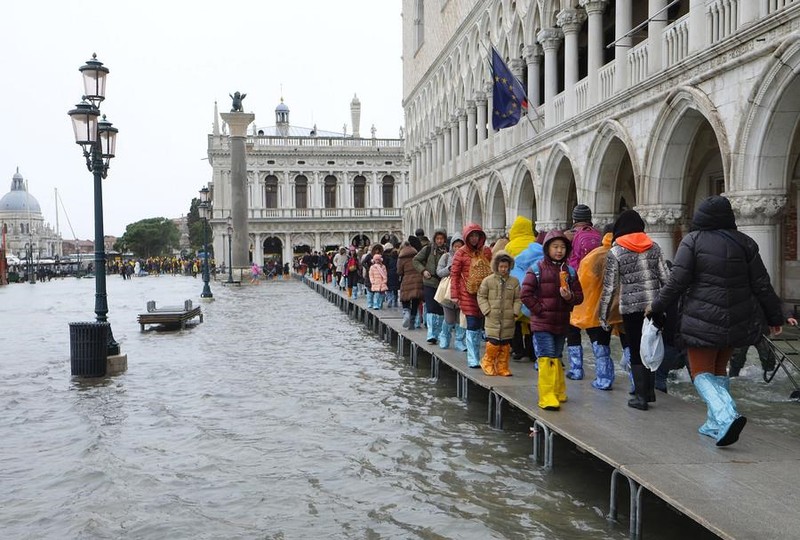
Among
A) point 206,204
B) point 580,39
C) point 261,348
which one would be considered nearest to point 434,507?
point 261,348

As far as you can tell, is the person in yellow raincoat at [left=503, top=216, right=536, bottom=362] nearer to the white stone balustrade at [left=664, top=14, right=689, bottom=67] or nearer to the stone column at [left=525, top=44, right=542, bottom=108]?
the white stone balustrade at [left=664, top=14, right=689, bottom=67]

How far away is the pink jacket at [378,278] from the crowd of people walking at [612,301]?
6339 mm

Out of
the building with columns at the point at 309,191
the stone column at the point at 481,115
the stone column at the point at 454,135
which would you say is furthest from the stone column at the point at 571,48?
the building with columns at the point at 309,191

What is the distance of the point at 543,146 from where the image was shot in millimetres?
19859

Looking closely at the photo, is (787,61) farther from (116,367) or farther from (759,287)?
(116,367)

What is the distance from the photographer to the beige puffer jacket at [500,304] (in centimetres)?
878

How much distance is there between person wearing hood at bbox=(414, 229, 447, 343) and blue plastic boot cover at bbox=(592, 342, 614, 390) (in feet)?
13.2

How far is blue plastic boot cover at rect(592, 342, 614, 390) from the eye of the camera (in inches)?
319

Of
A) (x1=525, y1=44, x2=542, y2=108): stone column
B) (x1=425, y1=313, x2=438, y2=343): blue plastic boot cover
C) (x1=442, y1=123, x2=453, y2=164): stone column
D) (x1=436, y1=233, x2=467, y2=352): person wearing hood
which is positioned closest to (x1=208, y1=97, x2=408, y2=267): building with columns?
(x1=442, y1=123, x2=453, y2=164): stone column

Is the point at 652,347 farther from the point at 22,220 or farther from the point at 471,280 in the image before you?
the point at 22,220

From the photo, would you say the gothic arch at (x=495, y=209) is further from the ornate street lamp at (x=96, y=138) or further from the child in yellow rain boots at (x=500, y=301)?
the child in yellow rain boots at (x=500, y=301)

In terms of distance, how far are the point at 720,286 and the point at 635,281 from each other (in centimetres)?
144

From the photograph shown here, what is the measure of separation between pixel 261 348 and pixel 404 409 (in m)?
6.30

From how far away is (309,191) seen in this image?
220 ft
